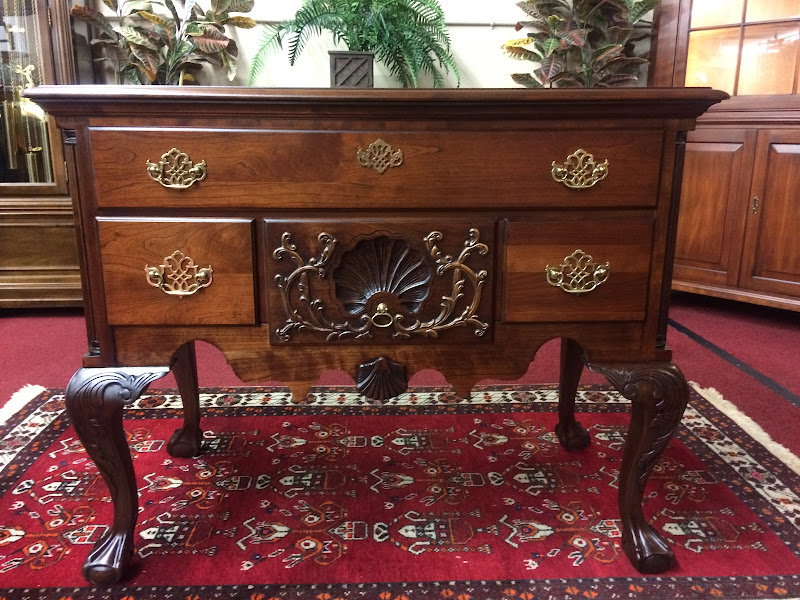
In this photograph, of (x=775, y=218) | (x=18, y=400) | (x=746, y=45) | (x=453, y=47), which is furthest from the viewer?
(x=453, y=47)

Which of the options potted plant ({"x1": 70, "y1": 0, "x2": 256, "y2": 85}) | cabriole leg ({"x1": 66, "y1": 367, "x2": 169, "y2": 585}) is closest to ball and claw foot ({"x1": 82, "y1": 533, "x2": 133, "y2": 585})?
cabriole leg ({"x1": 66, "y1": 367, "x2": 169, "y2": 585})

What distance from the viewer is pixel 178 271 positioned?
1170 millimetres

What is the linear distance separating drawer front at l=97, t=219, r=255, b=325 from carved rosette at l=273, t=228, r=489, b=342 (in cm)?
8

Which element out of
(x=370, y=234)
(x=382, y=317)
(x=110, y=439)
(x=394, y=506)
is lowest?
(x=394, y=506)

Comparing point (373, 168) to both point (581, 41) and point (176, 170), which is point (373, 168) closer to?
point (176, 170)

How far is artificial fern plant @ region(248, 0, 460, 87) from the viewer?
2812 mm

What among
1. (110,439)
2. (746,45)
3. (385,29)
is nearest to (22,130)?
(385,29)

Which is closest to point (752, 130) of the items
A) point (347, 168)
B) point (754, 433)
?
point (754, 433)

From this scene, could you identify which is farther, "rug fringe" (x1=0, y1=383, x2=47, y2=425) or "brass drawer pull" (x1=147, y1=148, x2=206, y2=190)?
"rug fringe" (x1=0, y1=383, x2=47, y2=425)

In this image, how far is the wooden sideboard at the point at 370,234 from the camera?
1.13m

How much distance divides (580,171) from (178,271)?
2.46ft

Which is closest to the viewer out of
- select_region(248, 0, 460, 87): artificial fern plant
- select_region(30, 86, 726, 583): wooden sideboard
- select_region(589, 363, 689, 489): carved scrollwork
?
select_region(30, 86, 726, 583): wooden sideboard

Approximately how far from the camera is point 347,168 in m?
1.15

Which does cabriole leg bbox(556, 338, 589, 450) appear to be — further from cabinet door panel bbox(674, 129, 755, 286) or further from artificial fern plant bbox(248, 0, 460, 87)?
cabinet door panel bbox(674, 129, 755, 286)
